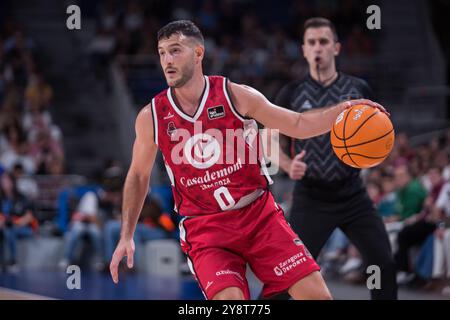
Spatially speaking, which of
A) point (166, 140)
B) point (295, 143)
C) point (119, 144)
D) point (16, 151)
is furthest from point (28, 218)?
point (166, 140)

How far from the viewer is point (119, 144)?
16625 millimetres

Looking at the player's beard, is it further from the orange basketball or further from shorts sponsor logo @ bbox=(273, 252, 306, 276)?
shorts sponsor logo @ bbox=(273, 252, 306, 276)

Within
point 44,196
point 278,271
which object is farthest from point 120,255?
point 44,196

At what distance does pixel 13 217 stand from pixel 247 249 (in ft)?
25.6

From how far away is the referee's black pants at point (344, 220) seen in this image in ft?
20.6

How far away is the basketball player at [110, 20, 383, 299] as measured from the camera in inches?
199

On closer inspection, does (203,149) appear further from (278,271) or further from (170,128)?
(278,271)

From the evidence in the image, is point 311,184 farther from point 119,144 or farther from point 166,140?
point 119,144

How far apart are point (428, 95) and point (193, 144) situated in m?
12.1

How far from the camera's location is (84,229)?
12.2 m

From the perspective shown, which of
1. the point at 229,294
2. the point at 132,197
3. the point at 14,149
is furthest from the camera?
the point at 14,149

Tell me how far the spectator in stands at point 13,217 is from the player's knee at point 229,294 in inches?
305

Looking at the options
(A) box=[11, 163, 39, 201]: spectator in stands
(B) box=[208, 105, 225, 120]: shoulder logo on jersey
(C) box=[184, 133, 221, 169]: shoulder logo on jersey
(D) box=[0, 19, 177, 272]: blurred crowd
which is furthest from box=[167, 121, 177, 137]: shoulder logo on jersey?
(A) box=[11, 163, 39, 201]: spectator in stands

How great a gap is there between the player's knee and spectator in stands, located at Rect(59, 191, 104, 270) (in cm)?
758
